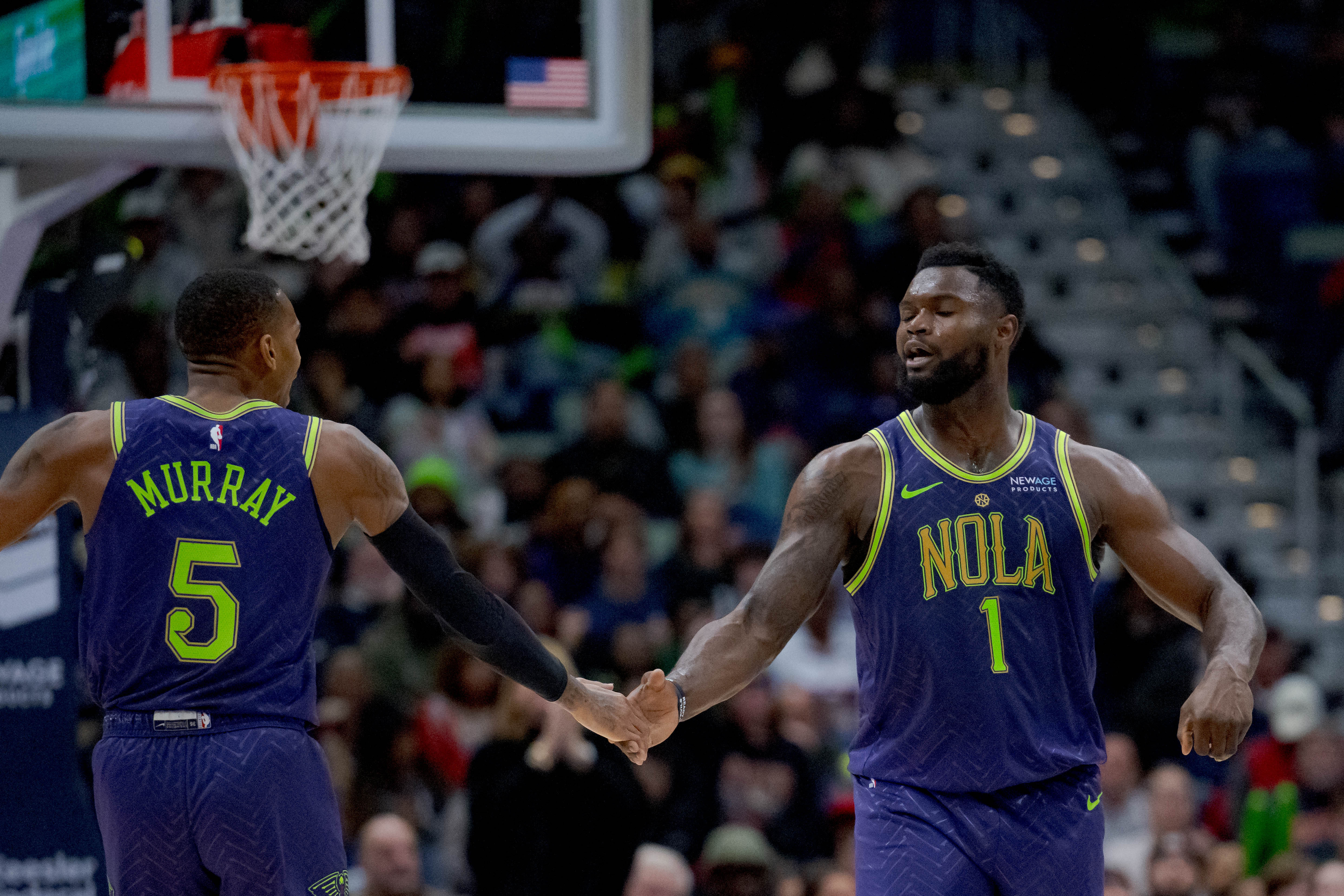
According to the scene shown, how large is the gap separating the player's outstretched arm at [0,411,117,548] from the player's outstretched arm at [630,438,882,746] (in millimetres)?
1726

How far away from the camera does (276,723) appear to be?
15.2 feet

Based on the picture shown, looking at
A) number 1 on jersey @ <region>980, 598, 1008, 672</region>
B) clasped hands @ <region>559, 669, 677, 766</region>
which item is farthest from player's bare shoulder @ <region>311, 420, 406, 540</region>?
number 1 on jersey @ <region>980, 598, 1008, 672</region>

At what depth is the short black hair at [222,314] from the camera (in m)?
4.82

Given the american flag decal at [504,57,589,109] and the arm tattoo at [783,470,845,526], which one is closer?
the arm tattoo at [783,470,845,526]

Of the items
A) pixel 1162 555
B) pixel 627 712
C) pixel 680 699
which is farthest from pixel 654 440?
pixel 1162 555

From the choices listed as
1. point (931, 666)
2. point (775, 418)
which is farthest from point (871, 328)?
point (931, 666)

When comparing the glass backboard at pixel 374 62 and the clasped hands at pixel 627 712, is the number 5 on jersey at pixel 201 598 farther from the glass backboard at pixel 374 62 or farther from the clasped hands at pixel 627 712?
the glass backboard at pixel 374 62

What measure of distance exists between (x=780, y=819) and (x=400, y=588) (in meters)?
2.49

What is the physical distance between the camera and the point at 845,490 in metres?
5.18

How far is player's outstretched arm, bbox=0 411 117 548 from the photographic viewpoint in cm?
466

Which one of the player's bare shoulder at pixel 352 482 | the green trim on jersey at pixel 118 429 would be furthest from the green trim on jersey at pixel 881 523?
the green trim on jersey at pixel 118 429

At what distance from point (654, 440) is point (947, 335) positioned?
6.12 metres

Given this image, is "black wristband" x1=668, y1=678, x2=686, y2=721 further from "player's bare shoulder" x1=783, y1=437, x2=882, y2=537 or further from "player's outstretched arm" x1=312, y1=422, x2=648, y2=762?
"player's bare shoulder" x1=783, y1=437, x2=882, y2=537

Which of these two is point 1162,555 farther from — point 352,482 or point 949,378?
point 352,482
